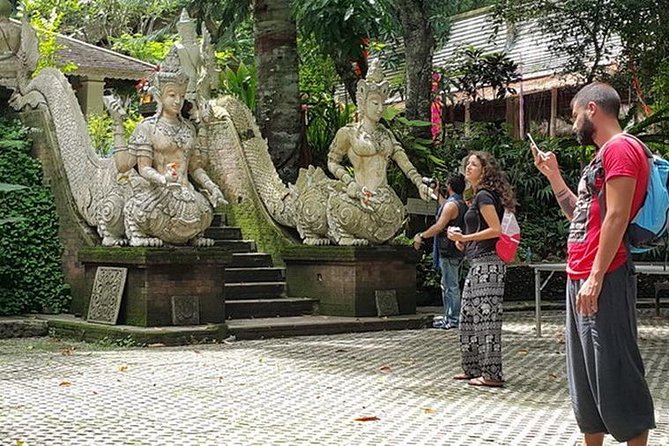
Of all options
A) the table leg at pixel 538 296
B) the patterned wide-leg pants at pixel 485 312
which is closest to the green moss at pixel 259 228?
the table leg at pixel 538 296

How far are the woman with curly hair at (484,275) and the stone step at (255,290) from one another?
4.62 m

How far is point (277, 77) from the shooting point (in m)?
14.4

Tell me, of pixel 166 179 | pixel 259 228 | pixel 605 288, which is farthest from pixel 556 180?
pixel 259 228

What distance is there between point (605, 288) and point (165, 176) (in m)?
6.64

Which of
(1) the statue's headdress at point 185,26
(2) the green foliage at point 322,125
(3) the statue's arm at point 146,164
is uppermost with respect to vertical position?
(1) the statue's headdress at point 185,26

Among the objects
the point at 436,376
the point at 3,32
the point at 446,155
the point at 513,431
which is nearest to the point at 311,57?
the point at 446,155

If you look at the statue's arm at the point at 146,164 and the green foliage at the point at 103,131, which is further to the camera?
the green foliage at the point at 103,131

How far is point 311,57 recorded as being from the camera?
19078 millimetres

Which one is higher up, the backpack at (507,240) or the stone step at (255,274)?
the backpack at (507,240)

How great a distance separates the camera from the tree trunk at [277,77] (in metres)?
14.4

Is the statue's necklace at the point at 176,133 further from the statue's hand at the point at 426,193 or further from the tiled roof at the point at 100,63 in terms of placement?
the tiled roof at the point at 100,63

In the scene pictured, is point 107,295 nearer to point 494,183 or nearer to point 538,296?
point 538,296

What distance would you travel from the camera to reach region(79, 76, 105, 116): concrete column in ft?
76.7

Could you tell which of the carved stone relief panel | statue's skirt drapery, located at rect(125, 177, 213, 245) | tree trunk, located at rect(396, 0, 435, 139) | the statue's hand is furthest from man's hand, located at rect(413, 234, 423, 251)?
tree trunk, located at rect(396, 0, 435, 139)
